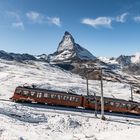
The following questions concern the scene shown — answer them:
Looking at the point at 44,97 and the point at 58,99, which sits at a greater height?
the point at 44,97

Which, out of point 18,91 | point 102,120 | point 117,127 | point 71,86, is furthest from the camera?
point 71,86

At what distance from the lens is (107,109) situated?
186 ft

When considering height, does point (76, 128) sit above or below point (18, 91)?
below

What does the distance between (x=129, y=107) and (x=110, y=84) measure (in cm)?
7964

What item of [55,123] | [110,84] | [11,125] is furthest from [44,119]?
[110,84]

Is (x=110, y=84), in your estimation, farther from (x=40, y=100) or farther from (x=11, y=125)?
(x=11, y=125)

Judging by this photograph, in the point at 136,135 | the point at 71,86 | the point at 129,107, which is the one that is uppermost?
the point at 71,86

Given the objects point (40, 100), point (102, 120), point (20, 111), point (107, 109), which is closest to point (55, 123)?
point (20, 111)

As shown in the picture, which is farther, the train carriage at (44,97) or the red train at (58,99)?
the red train at (58,99)

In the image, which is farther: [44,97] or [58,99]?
[58,99]

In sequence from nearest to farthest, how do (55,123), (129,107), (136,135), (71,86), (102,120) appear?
(136,135) → (55,123) → (102,120) → (129,107) → (71,86)

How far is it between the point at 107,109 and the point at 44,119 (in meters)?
21.0

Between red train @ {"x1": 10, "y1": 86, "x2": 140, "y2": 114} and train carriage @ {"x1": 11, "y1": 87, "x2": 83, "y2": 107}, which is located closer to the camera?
train carriage @ {"x1": 11, "y1": 87, "x2": 83, "y2": 107}

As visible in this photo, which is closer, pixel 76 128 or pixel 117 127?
pixel 76 128
